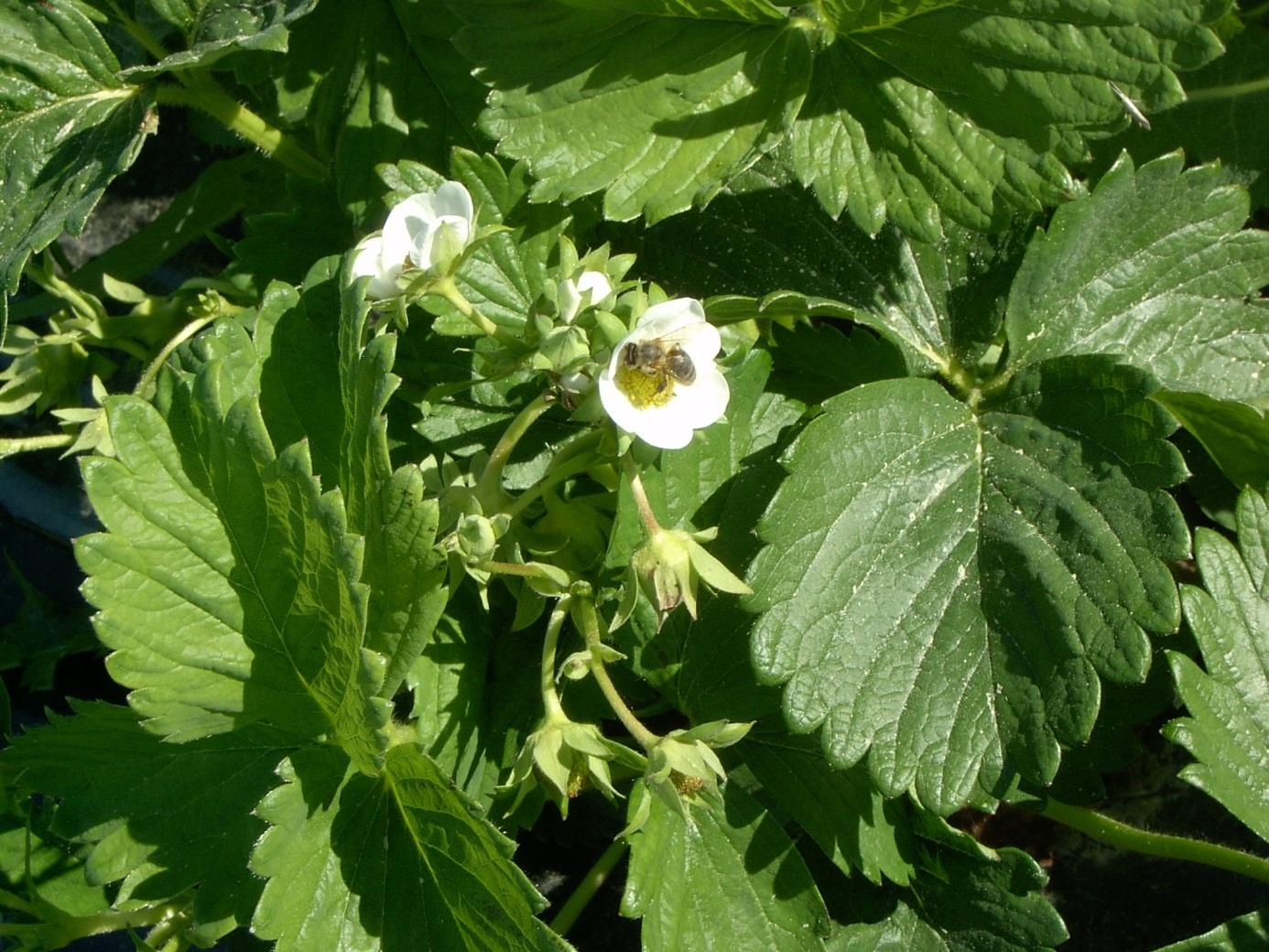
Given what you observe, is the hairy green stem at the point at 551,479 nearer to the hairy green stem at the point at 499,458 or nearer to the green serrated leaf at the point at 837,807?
the hairy green stem at the point at 499,458

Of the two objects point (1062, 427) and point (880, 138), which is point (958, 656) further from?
point (880, 138)

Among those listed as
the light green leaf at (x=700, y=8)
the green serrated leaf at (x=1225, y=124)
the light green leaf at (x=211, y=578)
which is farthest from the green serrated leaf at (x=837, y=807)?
the green serrated leaf at (x=1225, y=124)

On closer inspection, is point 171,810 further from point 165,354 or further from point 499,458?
point 165,354

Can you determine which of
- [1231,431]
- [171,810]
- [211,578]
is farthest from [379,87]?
[1231,431]

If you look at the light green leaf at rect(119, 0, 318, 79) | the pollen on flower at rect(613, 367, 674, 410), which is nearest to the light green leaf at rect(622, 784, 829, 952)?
the pollen on flower at rect(613, 367, 674, 410)

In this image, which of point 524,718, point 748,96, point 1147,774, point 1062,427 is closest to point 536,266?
point 748,96

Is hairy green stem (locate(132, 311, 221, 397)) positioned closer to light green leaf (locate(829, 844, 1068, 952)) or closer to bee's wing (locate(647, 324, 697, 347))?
bee's wing (locate(647, 324, 697, 347))
